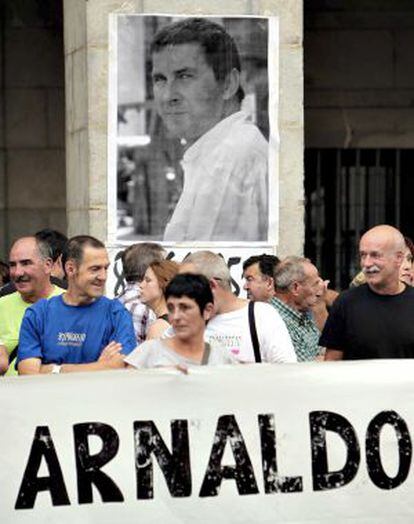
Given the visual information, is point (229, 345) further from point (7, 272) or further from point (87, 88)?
point (7, 272)

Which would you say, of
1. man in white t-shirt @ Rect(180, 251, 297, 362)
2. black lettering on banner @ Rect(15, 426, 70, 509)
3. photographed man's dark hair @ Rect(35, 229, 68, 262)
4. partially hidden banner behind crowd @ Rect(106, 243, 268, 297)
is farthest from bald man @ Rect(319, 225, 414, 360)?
partially hidden banner behind crowd @ Rect(106, 243, 268, 297)

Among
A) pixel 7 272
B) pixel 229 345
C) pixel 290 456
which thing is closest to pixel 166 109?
pixel 7 272

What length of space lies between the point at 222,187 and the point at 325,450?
4.66m

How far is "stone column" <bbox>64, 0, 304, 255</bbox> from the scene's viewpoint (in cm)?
1252

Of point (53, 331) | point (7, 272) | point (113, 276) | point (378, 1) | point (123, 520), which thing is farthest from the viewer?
point (378, 1)

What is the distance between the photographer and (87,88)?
1255 cm

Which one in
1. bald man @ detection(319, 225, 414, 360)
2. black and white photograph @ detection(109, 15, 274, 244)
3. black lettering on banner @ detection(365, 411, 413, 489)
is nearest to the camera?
black lettering on banner @ detection(365, 411, 413, 489)

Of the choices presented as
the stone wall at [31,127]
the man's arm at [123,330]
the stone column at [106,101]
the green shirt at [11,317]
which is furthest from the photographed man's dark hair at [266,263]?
the stone wall at [31,127]

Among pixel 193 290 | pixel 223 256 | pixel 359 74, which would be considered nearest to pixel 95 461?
pixel 193 290

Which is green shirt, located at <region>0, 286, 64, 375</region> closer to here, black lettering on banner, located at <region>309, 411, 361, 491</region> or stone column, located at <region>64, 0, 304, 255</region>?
black lettering on banner, located at <region>309, 411, 361, 491</region>

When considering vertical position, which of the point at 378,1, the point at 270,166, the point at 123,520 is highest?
the point at 378,1

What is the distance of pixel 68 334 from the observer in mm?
8734

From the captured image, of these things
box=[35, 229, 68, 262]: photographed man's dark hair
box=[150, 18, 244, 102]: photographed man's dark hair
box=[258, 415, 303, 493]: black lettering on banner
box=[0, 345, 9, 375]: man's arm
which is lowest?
box=[258, 415, 303, 493]: black lettering on banner

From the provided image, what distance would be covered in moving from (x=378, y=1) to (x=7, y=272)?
14.1ft
